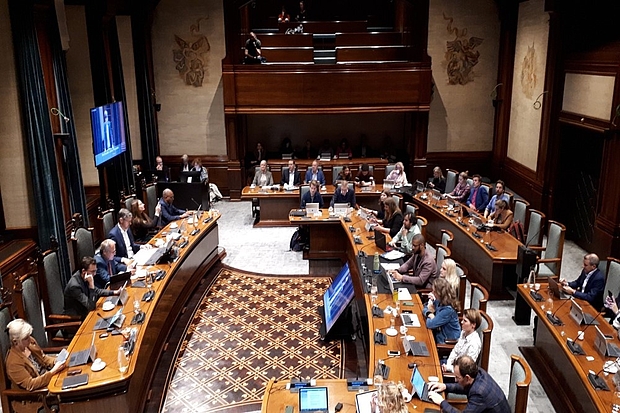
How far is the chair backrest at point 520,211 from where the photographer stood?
8602mm

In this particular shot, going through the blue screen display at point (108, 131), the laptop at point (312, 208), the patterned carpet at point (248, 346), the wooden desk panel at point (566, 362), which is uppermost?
the blue screen display at point (108, 131)

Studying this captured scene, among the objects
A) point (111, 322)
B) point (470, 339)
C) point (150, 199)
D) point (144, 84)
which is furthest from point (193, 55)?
point (470, 339)

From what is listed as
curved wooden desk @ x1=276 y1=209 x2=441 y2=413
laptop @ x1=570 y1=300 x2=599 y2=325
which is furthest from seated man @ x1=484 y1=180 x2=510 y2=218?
laptop @ x1=570 y1=300 x2=599 y2=325

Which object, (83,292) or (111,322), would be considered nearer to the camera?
(111,322)

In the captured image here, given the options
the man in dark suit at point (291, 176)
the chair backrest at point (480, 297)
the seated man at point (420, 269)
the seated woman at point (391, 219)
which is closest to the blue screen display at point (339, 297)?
the seated man at point (420, 269)

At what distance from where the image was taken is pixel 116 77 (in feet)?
35.4

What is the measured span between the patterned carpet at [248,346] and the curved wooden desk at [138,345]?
0.34 meters

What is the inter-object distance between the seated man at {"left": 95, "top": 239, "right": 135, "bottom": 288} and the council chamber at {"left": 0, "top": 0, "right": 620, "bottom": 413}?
0.13ft

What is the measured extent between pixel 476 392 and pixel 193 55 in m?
11.4

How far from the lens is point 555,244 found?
7430 millimetres

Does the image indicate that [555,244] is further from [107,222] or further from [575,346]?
[107,222]

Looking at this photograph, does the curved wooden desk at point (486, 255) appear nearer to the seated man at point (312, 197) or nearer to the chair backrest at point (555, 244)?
the chair backrest at point (555, 244)

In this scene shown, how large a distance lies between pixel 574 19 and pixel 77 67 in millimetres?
9648

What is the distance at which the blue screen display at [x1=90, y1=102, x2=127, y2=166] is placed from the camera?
9.21m
